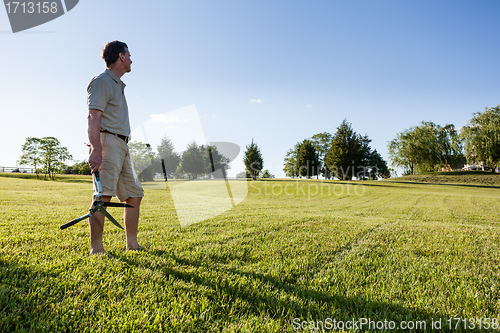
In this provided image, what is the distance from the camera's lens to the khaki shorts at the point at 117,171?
8.93 ft

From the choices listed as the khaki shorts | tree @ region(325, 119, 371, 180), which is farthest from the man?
tree @ region(325, 119, 371, 180)

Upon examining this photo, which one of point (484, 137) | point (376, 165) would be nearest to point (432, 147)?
point (484, 137)

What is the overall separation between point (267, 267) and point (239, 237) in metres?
1.42

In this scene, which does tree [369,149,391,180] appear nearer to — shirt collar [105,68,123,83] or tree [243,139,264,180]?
tree [243,139,264,180]

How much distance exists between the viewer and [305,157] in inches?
1954

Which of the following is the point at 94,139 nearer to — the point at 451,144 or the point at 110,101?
the point at 110,101

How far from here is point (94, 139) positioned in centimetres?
261

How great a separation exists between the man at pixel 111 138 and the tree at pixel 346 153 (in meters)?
36.5

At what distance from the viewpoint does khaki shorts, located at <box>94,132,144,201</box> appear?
2723 millimetres

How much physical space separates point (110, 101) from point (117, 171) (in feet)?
2.86

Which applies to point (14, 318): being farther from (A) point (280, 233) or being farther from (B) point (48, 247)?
(A) point (280, 233)

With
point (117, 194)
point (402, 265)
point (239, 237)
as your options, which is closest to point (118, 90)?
point (117, 194)

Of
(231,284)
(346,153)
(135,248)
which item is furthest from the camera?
(346,153)

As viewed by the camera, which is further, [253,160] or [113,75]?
[253,160]
